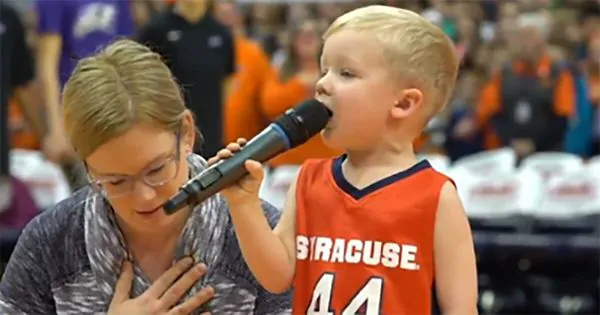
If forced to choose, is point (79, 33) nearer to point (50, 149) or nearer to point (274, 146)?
point (50, 149)

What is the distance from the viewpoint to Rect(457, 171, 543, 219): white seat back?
238 inches

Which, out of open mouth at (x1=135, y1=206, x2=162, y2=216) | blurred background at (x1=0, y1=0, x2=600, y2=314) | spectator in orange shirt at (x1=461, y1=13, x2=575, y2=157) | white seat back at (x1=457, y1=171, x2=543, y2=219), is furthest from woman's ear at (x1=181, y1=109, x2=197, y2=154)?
spectator in orange shirt at (x1=461, y1=13, x2=575, y2=157)

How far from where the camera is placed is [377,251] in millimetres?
1808

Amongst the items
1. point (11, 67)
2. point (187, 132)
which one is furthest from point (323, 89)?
point (11, 67)

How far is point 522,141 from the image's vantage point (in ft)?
21.7

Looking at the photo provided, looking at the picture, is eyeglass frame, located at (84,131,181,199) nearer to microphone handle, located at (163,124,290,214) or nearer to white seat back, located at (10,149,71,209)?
microphone handle, located at (163,124,290,214)

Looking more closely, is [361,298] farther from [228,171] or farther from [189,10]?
[189,10]

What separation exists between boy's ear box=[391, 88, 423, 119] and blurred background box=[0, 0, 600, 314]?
3.41m

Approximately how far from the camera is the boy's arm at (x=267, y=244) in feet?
5.90

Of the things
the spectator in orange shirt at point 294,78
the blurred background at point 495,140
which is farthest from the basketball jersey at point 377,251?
the spectator in orange shirt at point 294,78

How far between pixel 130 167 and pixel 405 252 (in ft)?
1.39

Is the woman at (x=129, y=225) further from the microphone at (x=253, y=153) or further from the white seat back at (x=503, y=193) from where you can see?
the white seat back at (x=503, y=193)

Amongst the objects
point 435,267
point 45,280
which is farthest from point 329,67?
point 45,280

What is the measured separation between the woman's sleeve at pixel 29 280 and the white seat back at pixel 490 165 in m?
4.17
